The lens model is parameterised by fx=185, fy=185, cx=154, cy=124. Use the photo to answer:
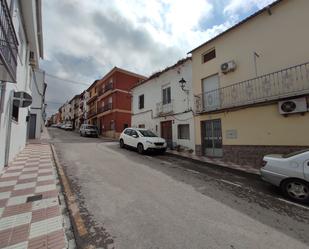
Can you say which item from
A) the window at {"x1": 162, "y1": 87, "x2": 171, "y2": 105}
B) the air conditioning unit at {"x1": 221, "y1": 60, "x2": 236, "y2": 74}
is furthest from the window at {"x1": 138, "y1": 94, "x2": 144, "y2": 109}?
the air conditioning unit at {"x1": 221, "y1": 60, "x2": 236, "y2": 74}

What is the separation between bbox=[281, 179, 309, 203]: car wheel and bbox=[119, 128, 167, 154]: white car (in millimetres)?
7704

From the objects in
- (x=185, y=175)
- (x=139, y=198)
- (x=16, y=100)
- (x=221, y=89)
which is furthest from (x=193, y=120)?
(x=16, y=100)

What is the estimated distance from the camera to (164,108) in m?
15.7

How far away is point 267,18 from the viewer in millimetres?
9133

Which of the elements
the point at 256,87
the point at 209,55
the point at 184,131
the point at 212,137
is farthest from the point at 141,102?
the point at 256,87

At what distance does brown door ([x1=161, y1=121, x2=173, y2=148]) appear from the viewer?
14984mm

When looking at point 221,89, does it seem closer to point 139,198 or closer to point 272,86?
point 272,86

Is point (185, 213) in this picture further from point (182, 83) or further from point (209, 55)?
point (182, 83)

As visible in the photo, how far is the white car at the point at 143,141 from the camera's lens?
39.1 ft

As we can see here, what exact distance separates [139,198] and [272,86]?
799 cm

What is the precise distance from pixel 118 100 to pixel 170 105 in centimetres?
1382

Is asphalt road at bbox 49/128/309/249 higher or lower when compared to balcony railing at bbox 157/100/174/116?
lower

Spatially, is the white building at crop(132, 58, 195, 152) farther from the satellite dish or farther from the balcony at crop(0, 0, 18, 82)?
the balcony at crop(0, 0, 18, 82)

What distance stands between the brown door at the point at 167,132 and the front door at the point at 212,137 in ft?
10.8
